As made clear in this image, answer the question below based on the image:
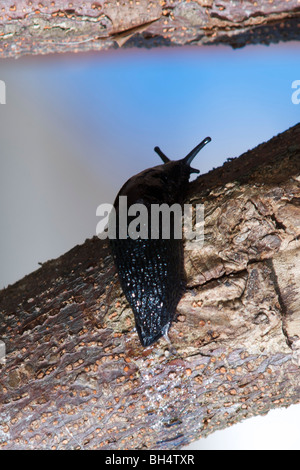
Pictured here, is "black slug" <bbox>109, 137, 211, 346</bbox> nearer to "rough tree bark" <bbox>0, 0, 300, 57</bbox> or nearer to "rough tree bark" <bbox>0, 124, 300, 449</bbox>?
"rough tree bark" <bbox>0, 124, 300, 449</bbox>

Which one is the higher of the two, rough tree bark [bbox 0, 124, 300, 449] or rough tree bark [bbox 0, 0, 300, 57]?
rough tree bark [bbox 0, 0, 300, 57]

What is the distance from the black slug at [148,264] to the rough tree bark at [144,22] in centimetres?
63

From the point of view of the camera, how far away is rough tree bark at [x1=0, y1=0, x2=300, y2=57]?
1285 mm

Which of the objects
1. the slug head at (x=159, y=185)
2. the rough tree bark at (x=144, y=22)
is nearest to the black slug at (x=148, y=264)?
the slug head at (x=159, y=185)

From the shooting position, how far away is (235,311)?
854 millimetres

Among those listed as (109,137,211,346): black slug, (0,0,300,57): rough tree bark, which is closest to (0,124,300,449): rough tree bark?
(109,137,211,346): black slug

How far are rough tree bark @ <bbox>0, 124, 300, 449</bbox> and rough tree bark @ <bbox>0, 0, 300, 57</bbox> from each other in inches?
20.3

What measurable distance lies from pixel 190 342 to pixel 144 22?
0.92 meters

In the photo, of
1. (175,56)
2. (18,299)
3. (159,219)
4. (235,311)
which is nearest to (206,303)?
(235,311)

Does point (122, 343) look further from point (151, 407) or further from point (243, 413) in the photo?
point (243, 413)

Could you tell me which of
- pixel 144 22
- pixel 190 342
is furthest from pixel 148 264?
pixel 144 22

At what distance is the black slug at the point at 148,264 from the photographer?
85 centimetres

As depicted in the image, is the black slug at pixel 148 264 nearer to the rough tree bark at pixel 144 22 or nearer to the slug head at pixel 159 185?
the slug head at pixel 159 185

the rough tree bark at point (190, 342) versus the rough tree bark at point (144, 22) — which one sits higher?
the rough tree bark at point (144, 22)
